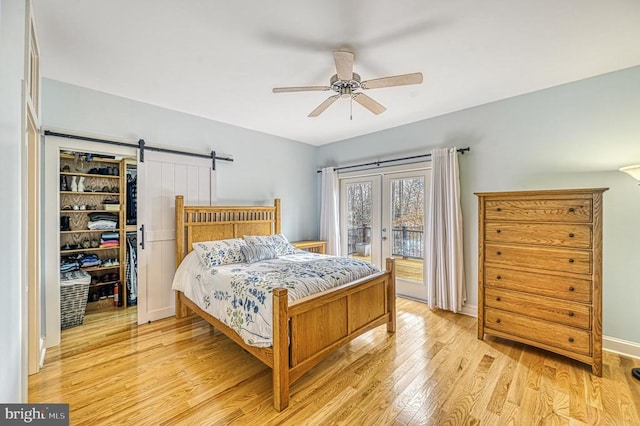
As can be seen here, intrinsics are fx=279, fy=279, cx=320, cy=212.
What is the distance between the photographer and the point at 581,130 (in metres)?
2.85

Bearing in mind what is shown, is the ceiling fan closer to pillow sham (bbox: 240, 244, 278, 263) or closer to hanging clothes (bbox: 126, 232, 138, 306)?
pillow sham (bbox: 240, 244, 278, 263)

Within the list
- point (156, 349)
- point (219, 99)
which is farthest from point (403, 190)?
point (156, 349)

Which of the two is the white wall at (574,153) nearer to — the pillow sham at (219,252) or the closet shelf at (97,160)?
the pillow sham at (219,252)

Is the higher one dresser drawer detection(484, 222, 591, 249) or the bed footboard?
dresser drawer detection(484, 222, 591, 249)

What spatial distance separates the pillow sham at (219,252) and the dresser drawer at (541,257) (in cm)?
277

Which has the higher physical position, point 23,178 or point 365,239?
point 23,178

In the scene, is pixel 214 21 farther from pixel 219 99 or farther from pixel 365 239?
pixel 365 239

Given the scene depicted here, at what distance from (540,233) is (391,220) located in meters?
2.08

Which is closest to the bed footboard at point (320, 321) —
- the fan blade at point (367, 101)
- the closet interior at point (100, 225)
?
the fan blade at point (367, 101)

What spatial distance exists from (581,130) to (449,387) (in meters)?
2.84

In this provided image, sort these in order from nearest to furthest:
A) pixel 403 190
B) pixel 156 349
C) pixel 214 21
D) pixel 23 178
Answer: pixel 23 178, pixel 214 21, pixel 156 349, pixel 403 190

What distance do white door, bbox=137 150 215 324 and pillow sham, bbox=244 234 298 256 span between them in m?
0.96

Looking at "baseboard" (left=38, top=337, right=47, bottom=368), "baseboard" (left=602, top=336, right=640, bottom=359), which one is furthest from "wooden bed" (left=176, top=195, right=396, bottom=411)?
"baseboard" (left=602, top=336, right=640, bottom=359)

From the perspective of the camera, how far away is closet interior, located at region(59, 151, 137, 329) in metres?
3.79
